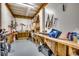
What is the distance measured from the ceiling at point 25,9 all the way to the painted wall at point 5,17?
63mm

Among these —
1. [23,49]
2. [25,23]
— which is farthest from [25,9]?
[23,49]

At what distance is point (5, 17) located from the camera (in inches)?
93.4

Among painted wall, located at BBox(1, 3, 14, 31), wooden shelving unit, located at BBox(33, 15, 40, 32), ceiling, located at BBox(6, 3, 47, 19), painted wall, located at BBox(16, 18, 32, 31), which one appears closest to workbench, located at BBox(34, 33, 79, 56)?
wooden shelving unit, located at BBox(33, 15, 40, 32)

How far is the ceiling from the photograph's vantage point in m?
2.35

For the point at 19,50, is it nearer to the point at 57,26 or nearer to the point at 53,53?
the point at 53,53

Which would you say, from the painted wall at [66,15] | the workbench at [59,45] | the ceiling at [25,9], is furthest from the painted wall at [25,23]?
the painted wall at [66,15]

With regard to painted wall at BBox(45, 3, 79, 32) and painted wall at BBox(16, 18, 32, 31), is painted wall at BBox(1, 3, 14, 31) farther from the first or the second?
painted wall at BBox(45, 3, 79, 32)

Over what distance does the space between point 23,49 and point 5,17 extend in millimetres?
631

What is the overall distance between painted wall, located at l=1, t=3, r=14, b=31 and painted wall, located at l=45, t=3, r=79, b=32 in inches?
26.5

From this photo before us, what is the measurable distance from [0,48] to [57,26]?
1029 mm

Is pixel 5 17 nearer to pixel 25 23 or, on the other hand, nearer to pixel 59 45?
pixel 25 23

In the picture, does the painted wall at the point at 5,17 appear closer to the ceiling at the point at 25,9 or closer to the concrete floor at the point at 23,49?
the ceiling at the point at 25,9

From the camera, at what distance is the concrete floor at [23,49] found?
235 cm

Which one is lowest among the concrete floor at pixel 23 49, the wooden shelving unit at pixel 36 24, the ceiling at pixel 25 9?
the concrete floor at pixel 23 49
